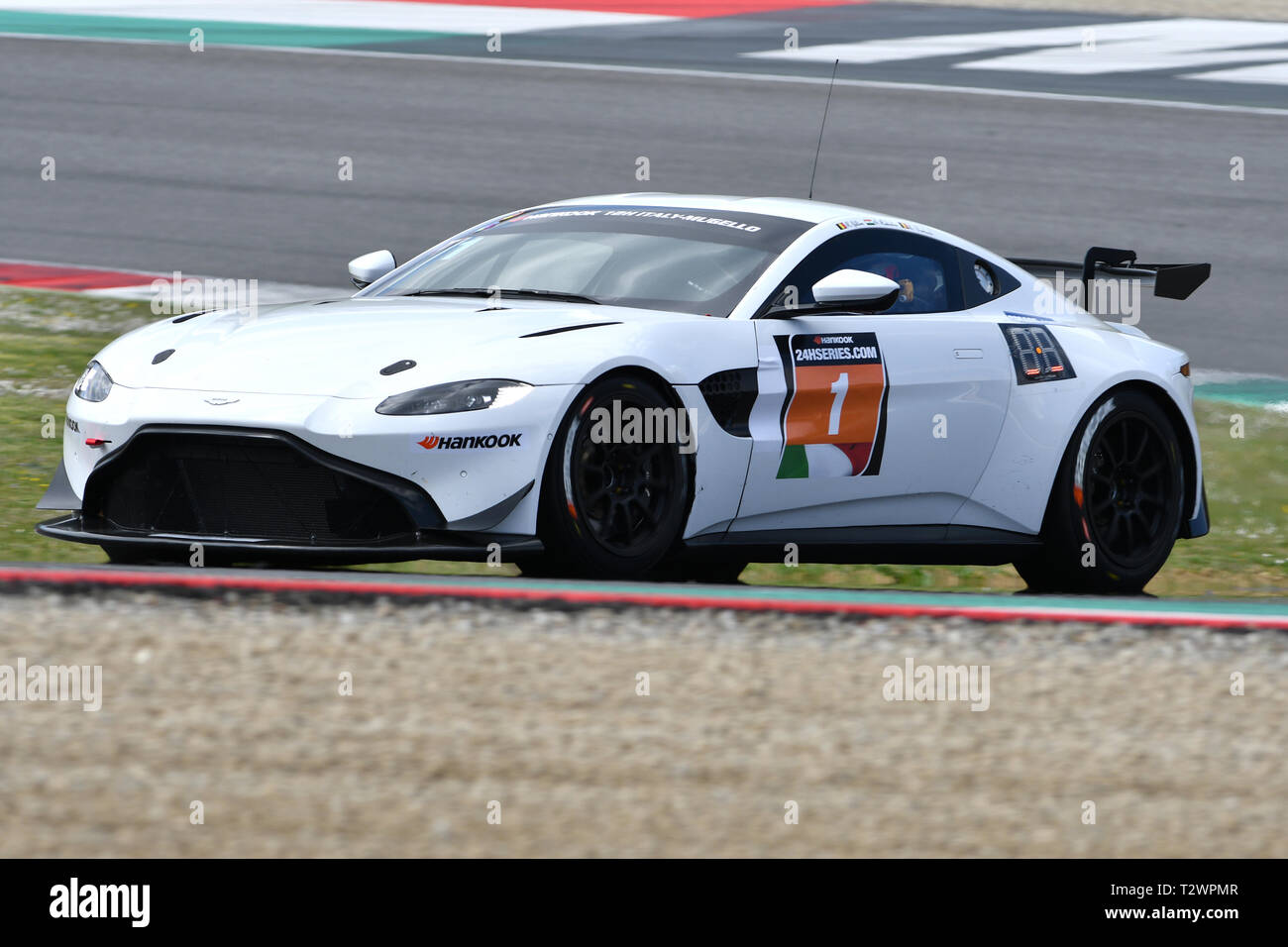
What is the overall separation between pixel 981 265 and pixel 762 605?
2485 mm

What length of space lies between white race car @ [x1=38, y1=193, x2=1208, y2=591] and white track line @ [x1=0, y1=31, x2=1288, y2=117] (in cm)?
1240

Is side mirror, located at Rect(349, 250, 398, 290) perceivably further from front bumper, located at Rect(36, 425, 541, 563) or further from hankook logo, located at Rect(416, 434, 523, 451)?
hankook logo, located at Rect(416, 434, 523, 451)

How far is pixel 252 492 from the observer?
273 inches

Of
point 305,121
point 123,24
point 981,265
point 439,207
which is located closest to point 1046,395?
point 981,265

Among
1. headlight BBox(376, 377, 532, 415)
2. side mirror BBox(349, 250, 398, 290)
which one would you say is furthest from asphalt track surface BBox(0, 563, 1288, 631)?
side mirror BBox(349, 250, 398, 290)

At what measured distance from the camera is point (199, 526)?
7016 mm

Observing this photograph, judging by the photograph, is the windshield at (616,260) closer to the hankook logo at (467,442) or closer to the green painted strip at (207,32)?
the hankook logo at (467,442)

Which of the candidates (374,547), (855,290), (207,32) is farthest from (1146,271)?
(207,32)

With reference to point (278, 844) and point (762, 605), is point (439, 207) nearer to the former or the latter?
point (762, 605)

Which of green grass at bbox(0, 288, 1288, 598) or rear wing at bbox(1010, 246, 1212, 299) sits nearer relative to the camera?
rear wing at bbox(1010, 246, 1212, 299)

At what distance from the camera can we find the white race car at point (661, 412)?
688 centimetres

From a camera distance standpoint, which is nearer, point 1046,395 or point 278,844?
point 278,844

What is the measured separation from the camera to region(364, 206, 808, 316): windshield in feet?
25.6

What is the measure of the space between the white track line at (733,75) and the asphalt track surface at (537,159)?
12 centimetres
